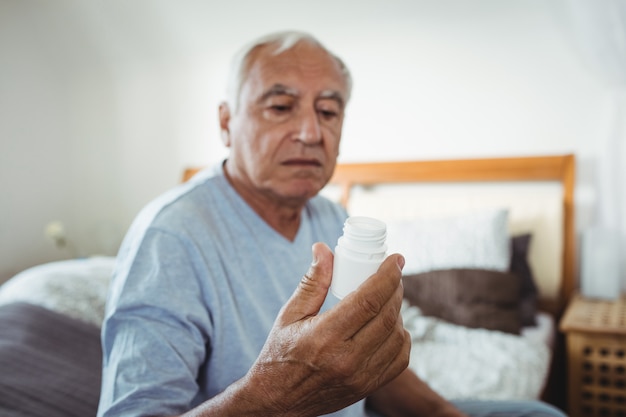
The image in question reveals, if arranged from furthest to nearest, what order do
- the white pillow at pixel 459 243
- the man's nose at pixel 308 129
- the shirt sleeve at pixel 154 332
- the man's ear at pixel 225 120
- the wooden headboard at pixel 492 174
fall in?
the wooden headboard at pixel 492 174, the white pillow at pixel 459 243, the man's ear at pixel 225 120, the man's nose at pixel 308 129, the shirt sleeve at pixel 154 332

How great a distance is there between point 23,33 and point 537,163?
2.94 metres

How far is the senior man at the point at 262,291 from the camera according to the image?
1.59ft

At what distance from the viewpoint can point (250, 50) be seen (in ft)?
3.08

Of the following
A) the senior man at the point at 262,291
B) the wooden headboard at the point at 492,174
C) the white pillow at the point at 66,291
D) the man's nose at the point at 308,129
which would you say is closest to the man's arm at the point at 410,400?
the senior man at the point at 262,291

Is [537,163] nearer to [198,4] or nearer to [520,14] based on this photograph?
[520,14]

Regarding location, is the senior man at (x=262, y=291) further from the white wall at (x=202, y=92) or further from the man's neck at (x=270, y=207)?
the white wall at (x=202, y=92)

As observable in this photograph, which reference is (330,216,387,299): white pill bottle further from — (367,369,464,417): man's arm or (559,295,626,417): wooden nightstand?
(559,295,626,417): wooden nightstand

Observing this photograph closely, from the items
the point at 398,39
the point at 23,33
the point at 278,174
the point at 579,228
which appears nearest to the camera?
the point at 278,174

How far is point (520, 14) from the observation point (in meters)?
2.27

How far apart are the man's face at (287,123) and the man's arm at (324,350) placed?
42cm

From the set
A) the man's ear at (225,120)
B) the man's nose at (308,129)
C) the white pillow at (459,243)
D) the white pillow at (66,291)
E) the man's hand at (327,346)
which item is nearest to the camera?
the man's hand at (327,346)

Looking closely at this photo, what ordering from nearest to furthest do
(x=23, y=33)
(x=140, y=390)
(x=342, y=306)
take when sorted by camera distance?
(x=342, y=306), (x=140, y=390), (x=23, y=33)

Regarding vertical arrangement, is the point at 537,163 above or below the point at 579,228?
above

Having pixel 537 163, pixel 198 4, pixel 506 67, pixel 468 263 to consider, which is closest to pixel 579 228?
pixel 537 163
